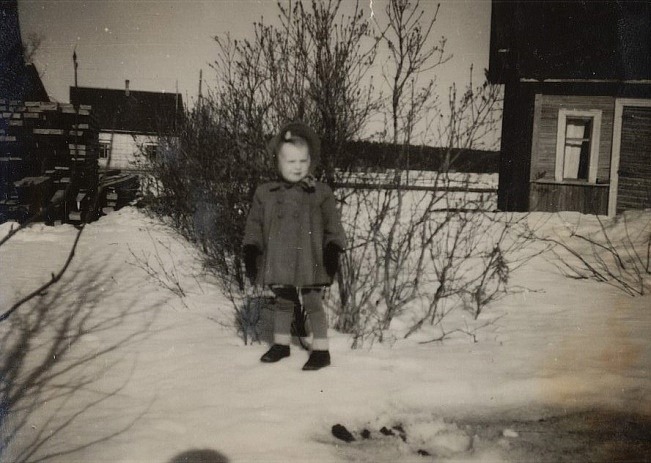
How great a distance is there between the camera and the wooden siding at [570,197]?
11.9 meters

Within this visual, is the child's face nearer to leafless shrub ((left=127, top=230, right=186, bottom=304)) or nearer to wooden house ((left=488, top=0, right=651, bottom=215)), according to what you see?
leafless shrub ((left=127, top=230, right=186, bottom=304))

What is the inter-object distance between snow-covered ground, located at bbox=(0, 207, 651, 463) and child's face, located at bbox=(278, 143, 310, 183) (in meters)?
1.22

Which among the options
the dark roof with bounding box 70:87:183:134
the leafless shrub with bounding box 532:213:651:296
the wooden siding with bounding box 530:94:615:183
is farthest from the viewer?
the dark roof with bounding box 70:87:183:134

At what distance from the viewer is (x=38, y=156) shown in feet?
37.3

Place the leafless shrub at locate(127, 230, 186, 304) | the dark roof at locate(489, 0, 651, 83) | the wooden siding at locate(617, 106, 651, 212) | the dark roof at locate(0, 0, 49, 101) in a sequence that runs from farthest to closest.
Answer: the dark roof at locate(0, 0, 49, 101)
the dark roof at locate(489, 0, 651, 83)
the wooden siding at locate(617, 106, 651, 212)
the leafless shrub at locate(127, 230, 186, 304)

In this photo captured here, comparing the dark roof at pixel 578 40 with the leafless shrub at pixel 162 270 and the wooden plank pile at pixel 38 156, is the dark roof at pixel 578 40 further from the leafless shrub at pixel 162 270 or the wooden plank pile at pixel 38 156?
the wooden plank pile at pixel 38 156

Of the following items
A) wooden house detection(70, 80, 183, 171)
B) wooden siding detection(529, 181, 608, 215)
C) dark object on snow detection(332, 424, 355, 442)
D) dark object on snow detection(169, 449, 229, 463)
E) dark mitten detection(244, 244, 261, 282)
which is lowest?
Answer: dark object on snow detection(169, 449, 229, 463)

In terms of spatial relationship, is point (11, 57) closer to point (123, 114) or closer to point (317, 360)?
point (123, 114)

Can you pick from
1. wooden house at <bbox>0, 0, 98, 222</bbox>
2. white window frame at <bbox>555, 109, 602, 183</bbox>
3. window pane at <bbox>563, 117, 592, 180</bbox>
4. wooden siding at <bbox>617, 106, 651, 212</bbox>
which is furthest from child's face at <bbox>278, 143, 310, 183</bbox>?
wooden siding at <bbox>617, 106, 651, 212</bbox>

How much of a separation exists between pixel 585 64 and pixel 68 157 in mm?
12098

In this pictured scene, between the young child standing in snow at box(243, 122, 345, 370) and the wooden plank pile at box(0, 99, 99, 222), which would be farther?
the wooden plank pile at box(0, 99, 99, 222)

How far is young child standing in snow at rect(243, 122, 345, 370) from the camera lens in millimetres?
3238

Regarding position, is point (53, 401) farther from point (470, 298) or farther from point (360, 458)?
point (470, 298)

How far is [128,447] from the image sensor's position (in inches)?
91.6
